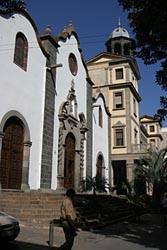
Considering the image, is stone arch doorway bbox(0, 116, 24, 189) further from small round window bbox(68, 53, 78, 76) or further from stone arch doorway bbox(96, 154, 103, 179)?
stone arch doorway bbox(96, 154, 103, 179)

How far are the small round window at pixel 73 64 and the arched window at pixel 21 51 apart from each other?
5263mm

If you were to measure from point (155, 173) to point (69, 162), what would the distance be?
662cm

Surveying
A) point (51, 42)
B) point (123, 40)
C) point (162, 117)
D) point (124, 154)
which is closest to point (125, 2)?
point (162, 117)

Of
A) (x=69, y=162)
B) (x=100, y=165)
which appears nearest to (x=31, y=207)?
(x=69, y=162)

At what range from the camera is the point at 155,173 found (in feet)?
67.9

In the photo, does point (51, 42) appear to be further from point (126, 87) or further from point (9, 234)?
point (126, 87)

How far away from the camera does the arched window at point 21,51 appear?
13797mm

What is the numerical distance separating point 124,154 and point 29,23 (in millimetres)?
18257

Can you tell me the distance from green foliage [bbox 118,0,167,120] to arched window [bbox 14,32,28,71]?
776cm

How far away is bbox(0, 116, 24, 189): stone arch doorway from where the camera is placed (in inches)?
493

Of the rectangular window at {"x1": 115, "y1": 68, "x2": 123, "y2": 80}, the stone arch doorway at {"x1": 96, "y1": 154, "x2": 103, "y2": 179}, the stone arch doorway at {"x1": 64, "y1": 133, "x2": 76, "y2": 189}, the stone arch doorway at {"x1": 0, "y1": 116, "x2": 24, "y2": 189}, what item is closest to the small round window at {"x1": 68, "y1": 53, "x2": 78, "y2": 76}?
the stone arch doorway at {"x1": 64, "y1": 133, "x2": 76, "y2": 189}

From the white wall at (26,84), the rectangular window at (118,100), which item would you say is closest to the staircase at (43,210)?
the white wall at (26,84)

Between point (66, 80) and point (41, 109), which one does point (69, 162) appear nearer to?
point (41, 109)

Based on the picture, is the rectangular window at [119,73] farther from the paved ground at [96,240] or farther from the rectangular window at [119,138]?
the paved ground at [96,240]
